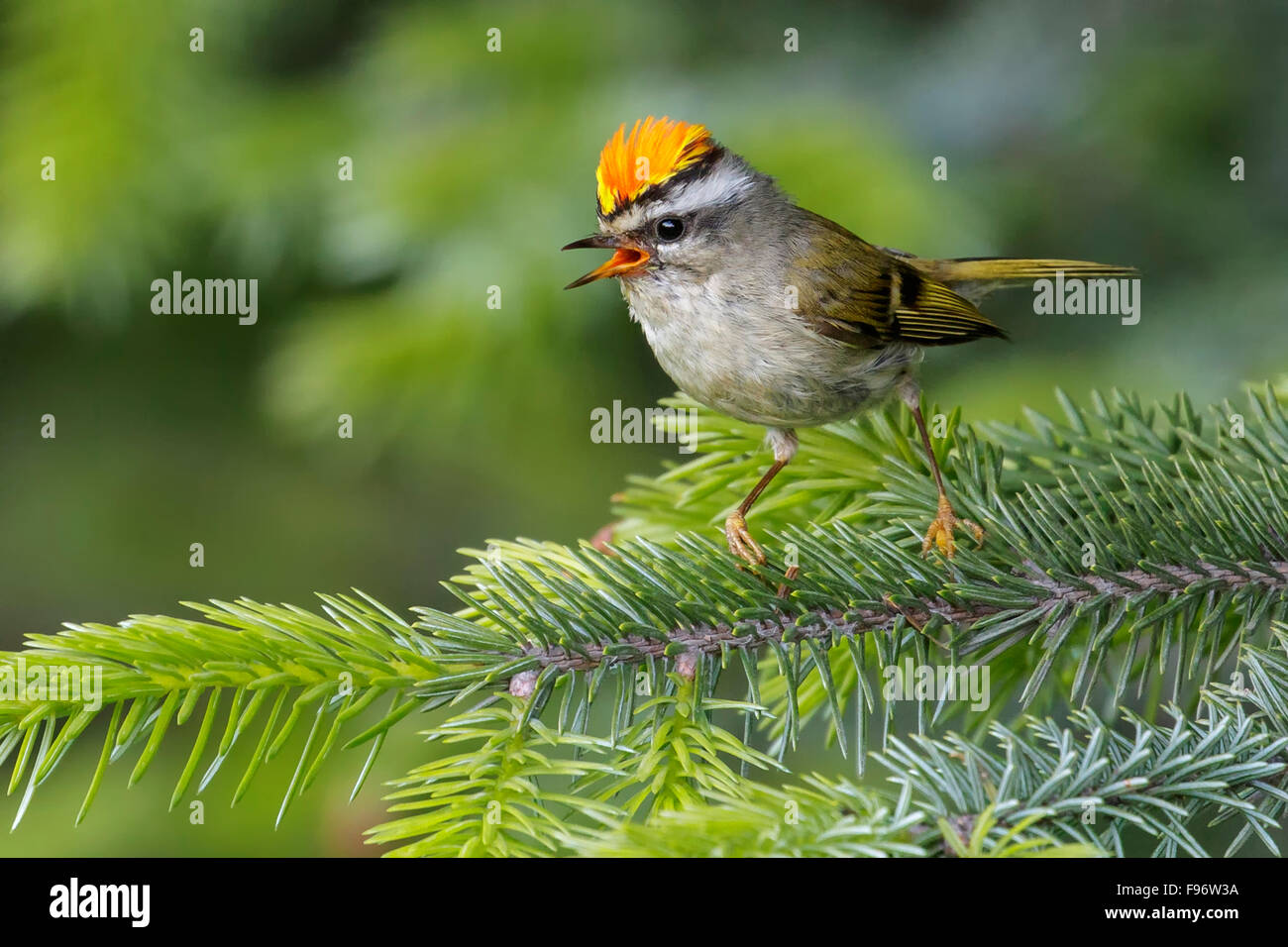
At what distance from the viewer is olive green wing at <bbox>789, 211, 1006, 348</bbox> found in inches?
97.0

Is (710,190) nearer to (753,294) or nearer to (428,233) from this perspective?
(753,294)

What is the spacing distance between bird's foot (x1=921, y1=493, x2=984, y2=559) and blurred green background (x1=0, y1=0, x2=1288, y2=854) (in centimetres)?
95

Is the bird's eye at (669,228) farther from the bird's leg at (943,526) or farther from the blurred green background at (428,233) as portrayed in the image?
the bird's leg at (943,526)

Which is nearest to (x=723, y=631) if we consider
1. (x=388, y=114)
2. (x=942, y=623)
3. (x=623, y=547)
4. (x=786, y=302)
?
(x=623, y=547)

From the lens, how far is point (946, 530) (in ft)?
6.00

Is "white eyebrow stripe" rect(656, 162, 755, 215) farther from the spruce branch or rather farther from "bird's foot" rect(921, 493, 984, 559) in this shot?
"bird's foot" rect(921, 493, 984, 559)

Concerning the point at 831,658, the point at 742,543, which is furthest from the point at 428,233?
the point at 831,658

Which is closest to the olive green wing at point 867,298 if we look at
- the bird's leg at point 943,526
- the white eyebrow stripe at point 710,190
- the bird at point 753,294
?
the bird at point 753,294

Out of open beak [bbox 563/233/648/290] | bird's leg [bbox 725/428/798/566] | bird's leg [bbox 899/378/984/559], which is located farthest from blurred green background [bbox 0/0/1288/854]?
bird's leg [bbox 899/378/984/559]

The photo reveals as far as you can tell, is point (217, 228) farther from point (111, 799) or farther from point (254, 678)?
point (254, 678)

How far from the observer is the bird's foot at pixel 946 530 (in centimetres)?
179

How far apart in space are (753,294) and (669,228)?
0.75ft

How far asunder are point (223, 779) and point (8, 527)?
1.33 metres

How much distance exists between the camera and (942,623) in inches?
63.7
